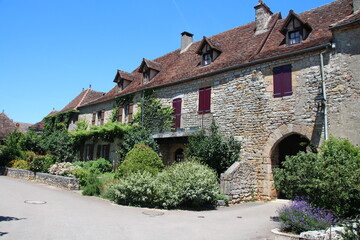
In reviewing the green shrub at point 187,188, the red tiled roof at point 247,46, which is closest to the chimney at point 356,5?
the red tiled roof at point 247,46

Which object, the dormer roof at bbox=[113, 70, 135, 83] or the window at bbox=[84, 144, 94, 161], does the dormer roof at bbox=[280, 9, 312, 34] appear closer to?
the dormer roof at bbox=[113, 70, 135, 83]

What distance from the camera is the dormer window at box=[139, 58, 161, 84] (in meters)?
19.8

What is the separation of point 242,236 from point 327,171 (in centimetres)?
284

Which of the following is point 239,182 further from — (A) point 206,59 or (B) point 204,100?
(A) point 206,59

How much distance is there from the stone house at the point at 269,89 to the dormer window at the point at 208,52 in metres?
0.06

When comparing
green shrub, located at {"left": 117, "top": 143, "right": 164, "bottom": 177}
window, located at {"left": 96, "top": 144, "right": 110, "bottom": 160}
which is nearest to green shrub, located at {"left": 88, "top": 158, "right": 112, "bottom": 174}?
window, located at {"left": 96, "top": 144, "right": 110, "bottom": 160}

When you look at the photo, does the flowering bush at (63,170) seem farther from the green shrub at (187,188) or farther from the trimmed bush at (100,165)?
the green shrub at (187,188)

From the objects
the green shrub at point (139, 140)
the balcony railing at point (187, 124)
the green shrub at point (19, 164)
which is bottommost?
the green shrub at point (19, 164)

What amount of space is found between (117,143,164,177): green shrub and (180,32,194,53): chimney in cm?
1059

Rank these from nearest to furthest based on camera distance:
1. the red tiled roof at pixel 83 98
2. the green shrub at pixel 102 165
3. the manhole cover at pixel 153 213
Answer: the manhole cover at pixel 153 213, the green shrub at pixel 102 165, the red tiled roof at pixel 83 98

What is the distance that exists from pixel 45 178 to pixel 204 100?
31.7 ft

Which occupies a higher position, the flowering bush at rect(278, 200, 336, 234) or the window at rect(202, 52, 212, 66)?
the window at rect(202, 52, 212, 66)

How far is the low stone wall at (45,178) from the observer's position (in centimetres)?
1349

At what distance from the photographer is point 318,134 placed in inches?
425
